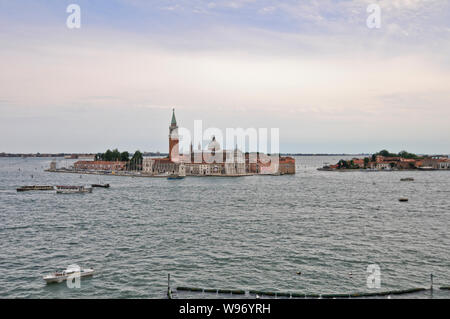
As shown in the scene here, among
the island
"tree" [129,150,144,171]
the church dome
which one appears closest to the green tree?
"tree" [129,150,144,171]

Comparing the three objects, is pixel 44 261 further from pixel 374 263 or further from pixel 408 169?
pixel 408 169

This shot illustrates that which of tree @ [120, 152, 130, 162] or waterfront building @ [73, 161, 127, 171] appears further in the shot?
tree @ [120, 152, 130, 162]

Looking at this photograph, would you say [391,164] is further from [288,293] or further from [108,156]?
[288,293]

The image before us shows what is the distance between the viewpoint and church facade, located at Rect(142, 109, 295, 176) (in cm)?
9338

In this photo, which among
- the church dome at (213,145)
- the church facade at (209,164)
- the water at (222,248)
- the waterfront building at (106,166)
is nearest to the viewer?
the water at (222,248)

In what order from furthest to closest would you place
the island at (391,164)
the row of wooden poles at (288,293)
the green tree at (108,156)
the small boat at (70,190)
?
the island at (391,164) → the green tree at (108,156) → the small boat at (70,190) → the row of wooden poles at (288,293)

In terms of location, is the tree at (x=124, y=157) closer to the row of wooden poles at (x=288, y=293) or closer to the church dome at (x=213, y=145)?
the church dome at (x=213, y=145)

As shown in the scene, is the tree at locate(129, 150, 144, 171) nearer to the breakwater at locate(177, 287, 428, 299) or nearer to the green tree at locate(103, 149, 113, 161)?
the green tree at locate(103, 149, 113, 161)

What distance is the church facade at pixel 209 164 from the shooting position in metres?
93.4

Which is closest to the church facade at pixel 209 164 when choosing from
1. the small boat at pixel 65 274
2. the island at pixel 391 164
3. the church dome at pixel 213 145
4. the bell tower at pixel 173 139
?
the bell tower at pixel 173 139

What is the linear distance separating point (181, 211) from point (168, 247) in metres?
12.4

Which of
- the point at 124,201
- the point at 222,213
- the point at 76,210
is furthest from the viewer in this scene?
the point at 124,201
